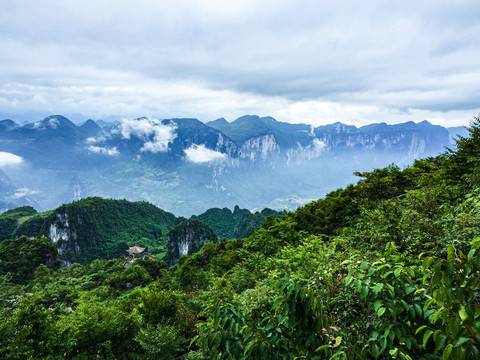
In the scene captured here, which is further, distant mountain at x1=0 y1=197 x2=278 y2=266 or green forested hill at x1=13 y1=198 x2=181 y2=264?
green forested hill at x1=13 y1=198 x2=181 y2=264

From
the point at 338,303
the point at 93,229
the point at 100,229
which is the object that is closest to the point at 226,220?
the point at 100,229

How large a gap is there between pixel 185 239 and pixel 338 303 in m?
92.5

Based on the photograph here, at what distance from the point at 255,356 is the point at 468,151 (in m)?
15.9

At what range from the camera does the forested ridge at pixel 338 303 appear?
8.53ft

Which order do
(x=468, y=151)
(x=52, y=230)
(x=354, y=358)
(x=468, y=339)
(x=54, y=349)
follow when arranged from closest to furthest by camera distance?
(x=468, y=339), (x=354, y=358), (x=54, y=349), (x=468, y=151), (x=52, y=230)

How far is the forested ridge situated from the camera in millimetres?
2600

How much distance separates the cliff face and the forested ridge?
70270 millimetres

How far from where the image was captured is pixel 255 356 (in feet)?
10.9

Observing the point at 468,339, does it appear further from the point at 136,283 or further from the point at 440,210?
the point at 136,283

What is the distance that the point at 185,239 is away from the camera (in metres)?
91.4

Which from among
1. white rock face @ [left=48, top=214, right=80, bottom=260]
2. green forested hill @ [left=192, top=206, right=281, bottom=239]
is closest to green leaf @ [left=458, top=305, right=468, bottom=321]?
green forested hill @ [left=192, top=206, right=281, bottom=239]

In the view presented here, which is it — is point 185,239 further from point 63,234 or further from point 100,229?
point 63,234

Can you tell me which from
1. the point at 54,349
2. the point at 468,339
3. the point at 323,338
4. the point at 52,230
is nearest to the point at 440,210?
the point at 323,338

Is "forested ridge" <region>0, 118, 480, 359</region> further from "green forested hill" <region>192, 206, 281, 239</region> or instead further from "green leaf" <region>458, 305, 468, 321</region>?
"green forested hill" <region>192, 206, 281, 239</region>
